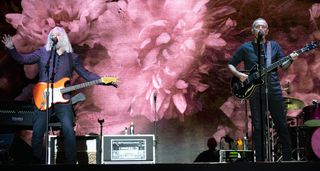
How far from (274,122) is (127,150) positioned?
79.6 inches

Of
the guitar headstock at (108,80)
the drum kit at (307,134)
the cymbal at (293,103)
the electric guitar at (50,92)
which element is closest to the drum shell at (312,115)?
the drum kit at (307,134)

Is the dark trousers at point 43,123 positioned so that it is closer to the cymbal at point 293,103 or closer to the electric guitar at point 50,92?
the electric guitar at point 50,92

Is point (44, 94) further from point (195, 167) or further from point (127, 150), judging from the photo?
point (195, 167)

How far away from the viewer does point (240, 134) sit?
8922 mm

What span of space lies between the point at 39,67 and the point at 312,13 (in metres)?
4.61

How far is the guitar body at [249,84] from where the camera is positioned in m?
7.45

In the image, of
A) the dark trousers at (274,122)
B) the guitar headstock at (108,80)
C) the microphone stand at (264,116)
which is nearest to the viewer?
the microphone stand at (264,116)

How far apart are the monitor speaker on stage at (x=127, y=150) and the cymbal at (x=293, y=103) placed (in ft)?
6.85

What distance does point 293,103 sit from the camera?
26.6ft

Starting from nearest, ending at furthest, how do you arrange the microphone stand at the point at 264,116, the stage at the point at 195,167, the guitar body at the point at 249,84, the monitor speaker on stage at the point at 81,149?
the stage at the point at 195,167 < the microphone stand at the point at 264,116 < the guitar body at the point at 249,84 < the monitor speaker on stage at the point at 81,149

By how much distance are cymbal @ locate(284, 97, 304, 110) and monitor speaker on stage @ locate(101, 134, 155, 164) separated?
2087mm

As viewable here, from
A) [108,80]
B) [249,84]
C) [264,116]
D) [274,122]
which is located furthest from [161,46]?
[274,122]

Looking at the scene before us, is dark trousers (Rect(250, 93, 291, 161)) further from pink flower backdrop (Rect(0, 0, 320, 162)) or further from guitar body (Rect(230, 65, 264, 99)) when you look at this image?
pink flower backdrop (Rect(0, 0, 320, 162))

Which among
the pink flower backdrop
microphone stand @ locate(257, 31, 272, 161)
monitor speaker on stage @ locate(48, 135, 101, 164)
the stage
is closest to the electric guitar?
monitor speaker on stage @ locate(48, 135, 101, 164)
